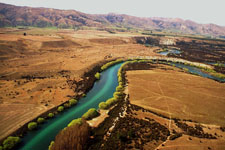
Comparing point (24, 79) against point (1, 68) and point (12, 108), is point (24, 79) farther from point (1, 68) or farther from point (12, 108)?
point (12, 108)

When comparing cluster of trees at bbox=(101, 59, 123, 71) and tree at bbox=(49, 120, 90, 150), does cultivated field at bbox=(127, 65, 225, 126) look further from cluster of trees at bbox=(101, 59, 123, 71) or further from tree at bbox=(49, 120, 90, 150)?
tree at bbox=(49, 120, 90, 150)

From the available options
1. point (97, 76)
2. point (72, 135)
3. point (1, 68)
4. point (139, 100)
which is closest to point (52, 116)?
point (72, 135)

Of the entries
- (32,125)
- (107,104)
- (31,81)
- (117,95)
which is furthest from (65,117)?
(31,81)

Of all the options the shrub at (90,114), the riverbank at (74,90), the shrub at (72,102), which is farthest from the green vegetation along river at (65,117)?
the shrub at (90,114)

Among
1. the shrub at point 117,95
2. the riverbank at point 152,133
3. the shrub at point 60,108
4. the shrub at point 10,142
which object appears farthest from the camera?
the shrub at point 117,95

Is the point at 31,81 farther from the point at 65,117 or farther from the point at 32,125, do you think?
the point at 32,125

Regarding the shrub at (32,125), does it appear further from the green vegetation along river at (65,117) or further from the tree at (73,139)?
the tree at (73,139)
